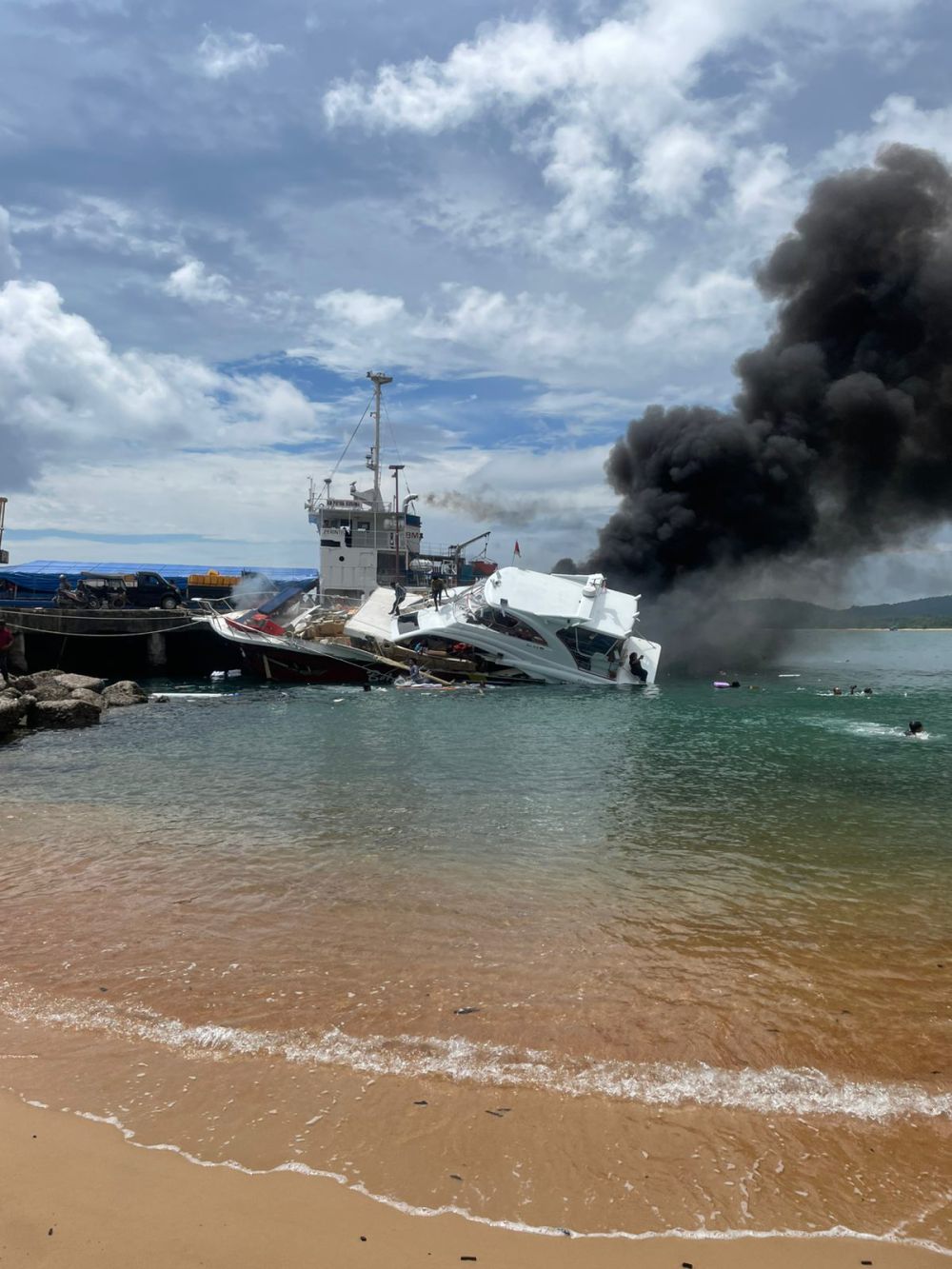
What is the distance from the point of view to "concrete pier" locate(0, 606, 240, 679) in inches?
1233

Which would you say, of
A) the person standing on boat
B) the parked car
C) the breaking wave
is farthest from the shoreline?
the parked car

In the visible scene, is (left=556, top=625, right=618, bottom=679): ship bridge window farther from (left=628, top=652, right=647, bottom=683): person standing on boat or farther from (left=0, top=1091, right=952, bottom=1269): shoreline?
(left=0, top=1091, right=952, bottom=1269): shoreline

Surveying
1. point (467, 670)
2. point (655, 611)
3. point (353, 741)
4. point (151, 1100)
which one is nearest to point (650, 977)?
point (151, 1100)

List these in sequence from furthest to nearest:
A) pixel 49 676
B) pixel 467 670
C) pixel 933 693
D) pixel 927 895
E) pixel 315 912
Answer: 1. pixel 933 693
2. pixel 467 670
3. pixel 49 676
4. pixel 927 895
5. pixel 315 912

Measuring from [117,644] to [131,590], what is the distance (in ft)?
35.4

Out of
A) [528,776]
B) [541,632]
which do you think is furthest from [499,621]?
[528,776]

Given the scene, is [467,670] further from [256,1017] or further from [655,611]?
[256,1017]

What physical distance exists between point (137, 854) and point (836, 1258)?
322 inches

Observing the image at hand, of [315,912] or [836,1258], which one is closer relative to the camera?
[836,1258]

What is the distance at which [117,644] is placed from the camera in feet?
108

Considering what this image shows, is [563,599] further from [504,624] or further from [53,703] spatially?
[53,703]

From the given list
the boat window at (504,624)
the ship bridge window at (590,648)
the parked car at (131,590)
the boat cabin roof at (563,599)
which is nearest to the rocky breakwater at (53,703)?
the boat window at (504,624)

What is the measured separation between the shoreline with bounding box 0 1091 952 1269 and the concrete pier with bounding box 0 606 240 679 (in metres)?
29.9

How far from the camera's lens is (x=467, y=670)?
1140 inches
